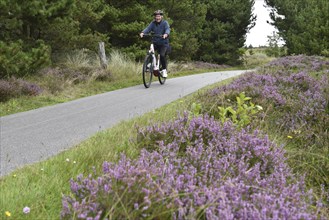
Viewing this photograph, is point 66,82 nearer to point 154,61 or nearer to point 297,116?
point 154,61

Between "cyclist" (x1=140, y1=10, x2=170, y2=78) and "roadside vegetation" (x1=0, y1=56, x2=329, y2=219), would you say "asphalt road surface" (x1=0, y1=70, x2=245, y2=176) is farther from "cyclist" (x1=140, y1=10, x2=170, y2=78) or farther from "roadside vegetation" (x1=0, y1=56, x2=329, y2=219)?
"cyclist" (x1=140, y1=10, x2=170, y2=78)

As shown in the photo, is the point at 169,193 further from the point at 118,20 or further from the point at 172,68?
the point at 172,68

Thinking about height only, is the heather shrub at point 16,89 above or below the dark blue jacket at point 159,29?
below

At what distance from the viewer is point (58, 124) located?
663 cm

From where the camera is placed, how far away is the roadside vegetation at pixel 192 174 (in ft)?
6.86

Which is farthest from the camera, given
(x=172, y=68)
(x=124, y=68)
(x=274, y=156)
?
(x=172, y=68)

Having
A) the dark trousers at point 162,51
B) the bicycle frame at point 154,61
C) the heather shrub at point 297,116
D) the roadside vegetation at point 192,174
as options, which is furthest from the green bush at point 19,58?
the heather shrub at point 297,116

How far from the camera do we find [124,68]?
16.3m

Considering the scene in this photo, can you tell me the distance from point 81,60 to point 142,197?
14.9 meters

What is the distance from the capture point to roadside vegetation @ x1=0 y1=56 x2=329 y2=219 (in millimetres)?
2092

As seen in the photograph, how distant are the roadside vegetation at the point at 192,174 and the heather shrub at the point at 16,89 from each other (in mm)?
5059

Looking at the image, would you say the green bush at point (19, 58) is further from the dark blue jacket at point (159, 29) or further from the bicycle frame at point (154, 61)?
the dark blue jacket at point (159, 29)

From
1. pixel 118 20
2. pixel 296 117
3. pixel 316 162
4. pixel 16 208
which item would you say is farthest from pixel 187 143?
pixel 118 20

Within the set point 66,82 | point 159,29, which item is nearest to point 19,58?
point 66,82
